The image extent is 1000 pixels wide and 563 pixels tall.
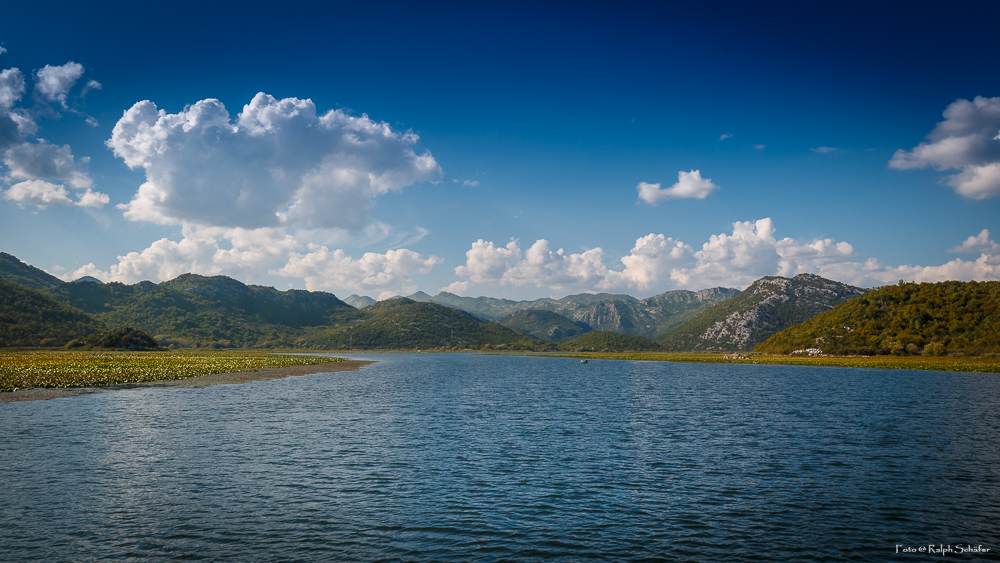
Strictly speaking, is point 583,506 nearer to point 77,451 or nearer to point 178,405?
point 77,451

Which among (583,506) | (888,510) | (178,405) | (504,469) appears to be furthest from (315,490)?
(178,405)

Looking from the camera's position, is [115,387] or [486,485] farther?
[115,387]

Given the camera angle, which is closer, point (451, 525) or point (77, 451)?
point (451, 525)

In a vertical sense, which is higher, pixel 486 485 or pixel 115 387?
pixel 486 485

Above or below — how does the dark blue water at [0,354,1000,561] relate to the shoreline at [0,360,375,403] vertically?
above

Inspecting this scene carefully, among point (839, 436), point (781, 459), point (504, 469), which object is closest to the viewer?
point (504, 469)

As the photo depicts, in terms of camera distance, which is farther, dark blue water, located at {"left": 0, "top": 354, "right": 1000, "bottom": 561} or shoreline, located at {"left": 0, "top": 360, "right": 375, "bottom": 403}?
shoreline, located at {"left": 0, "top": 360, "right": 375, "bottom": 403}

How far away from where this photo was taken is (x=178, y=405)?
58.5 meters

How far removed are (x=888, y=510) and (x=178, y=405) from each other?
6801cm

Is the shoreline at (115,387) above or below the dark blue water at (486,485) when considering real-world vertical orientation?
below

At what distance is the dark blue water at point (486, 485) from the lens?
1977cm

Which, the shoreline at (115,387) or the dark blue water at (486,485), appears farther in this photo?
the shoreline at (115,387)

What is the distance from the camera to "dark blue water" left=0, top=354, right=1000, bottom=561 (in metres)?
19.8

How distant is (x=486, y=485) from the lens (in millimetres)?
28344
